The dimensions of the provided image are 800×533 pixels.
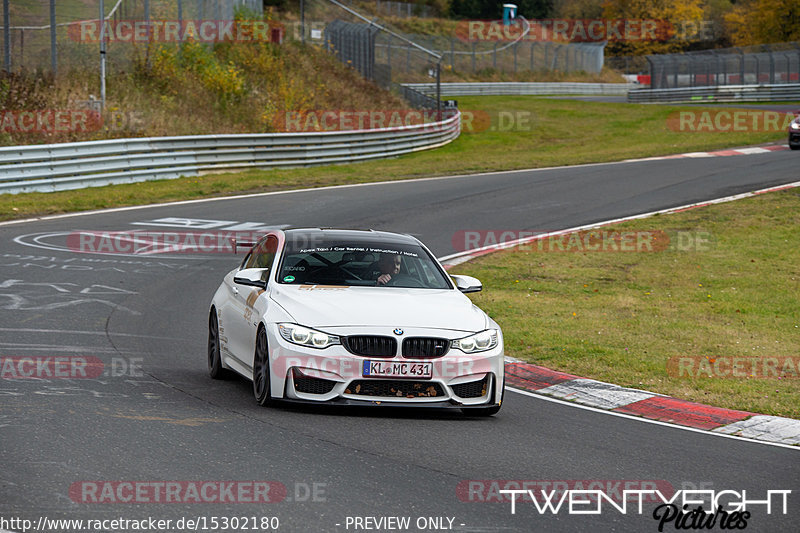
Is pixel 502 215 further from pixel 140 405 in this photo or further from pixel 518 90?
pixel 518 90

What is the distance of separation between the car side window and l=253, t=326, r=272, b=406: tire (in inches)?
50.3

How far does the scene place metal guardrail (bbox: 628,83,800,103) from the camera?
198 feet

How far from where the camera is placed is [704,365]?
1128 cm

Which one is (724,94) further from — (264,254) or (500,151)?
(264,254)

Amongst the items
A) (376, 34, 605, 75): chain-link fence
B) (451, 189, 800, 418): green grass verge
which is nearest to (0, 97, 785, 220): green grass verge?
(451, 189, 800, 418): green grass verge

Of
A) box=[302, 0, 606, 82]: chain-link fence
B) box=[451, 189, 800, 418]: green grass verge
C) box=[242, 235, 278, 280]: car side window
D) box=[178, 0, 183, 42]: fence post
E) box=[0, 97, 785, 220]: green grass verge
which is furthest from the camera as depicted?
box=[302, 0, 606, 82]: chain-link fence

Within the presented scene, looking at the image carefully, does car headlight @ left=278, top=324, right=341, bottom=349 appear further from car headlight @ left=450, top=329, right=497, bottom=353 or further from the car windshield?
the car windshield

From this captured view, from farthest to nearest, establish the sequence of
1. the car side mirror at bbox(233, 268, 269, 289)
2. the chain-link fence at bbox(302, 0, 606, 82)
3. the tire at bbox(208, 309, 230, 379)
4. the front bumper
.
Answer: the chain-link fence at bbox(302, 0, 606, 82) → the tire at bbox(208, 309, 230, 379) → the car side mirror at bbox(233, 268, 269, 289) → the front bumper

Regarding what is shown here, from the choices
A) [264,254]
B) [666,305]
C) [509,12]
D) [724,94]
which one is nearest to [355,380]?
[264,254]

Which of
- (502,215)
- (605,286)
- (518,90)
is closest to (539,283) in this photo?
(605,286)

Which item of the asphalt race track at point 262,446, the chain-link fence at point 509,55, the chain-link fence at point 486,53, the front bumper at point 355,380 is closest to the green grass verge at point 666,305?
the asphalt race track at point 262,446

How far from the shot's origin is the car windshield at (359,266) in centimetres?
953

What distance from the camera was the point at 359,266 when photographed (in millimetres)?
9758

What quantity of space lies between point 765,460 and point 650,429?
115 cm
